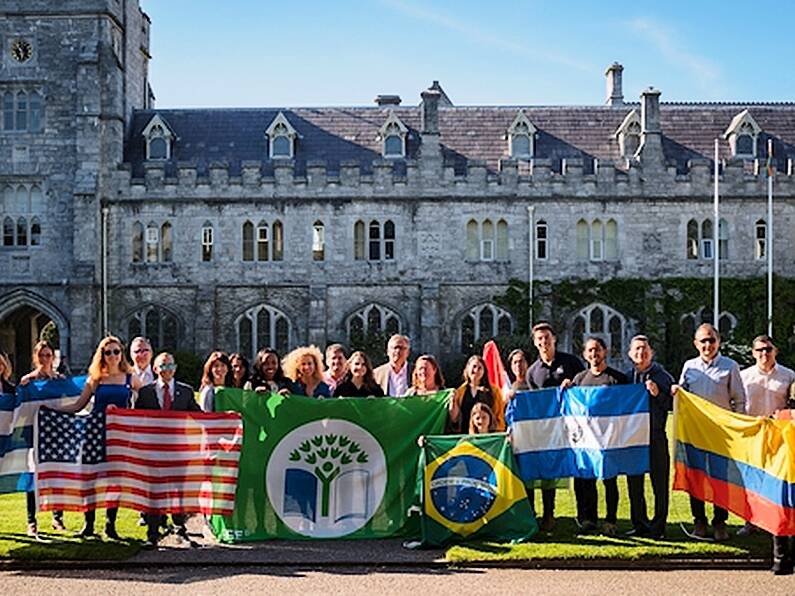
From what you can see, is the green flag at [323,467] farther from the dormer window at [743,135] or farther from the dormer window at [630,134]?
the dormer window at [743,135]

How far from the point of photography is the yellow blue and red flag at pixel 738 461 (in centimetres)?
948

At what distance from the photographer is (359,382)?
11.4 m

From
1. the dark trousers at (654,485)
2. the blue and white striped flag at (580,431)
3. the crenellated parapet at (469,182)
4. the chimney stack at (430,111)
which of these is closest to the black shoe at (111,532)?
the blue and white striped flag at (580,431)

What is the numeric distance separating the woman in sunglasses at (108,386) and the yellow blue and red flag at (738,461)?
5.44 meters

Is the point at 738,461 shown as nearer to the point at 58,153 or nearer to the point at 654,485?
the point at 654,485

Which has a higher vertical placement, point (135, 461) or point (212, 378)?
point (212, 378)

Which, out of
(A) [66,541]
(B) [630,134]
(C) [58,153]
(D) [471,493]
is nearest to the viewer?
(A) [66,541]

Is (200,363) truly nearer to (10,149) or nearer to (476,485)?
(10,149)

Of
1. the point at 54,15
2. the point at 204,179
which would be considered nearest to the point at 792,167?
the point at 204,179

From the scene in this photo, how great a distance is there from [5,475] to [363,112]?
26941 mm

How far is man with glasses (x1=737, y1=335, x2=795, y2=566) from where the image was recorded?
10750 millimetres

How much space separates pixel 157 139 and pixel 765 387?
91.1 ft

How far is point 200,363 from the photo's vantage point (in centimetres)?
3278

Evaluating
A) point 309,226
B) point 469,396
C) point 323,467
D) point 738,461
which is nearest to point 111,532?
point 323,467
